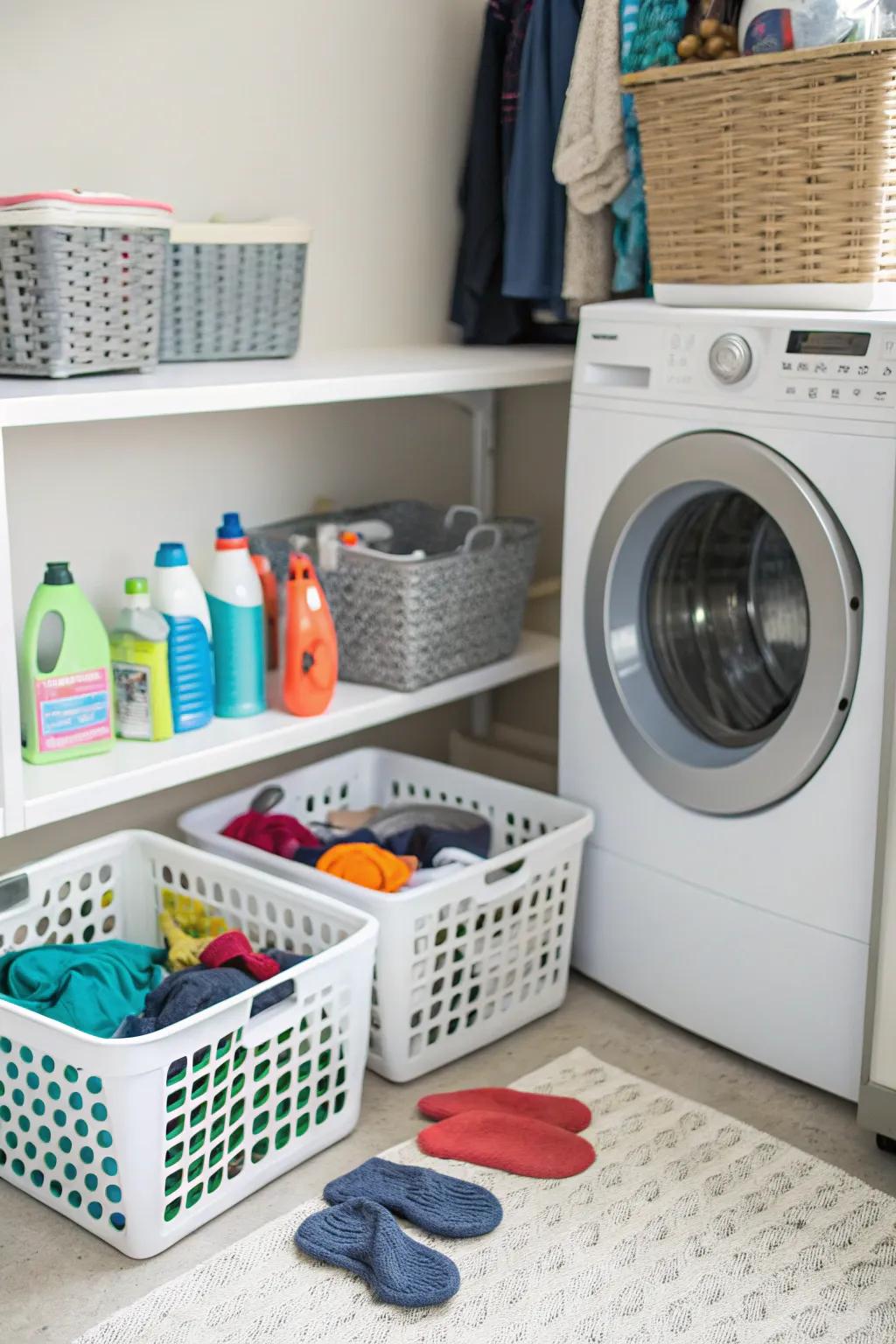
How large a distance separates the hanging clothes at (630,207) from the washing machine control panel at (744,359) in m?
0.26

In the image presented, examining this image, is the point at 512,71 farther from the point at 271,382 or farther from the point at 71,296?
the point at 71,296

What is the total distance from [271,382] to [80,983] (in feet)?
2.89

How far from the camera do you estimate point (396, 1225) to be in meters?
1.72

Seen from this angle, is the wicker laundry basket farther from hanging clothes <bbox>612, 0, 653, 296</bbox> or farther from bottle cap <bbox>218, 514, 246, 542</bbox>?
bottle cap <bbox>218, 514, 246, 542</bbox>

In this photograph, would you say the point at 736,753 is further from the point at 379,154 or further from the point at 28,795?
the point at 379,154

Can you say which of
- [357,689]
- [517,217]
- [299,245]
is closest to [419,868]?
[357,689]

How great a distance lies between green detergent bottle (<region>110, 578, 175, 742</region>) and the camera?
2.07 m

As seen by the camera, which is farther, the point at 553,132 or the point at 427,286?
the point at 427,286

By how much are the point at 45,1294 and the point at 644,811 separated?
1.11 meters

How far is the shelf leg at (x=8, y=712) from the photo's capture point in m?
1.73

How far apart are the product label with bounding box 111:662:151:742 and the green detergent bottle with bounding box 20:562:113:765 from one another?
0.06 metres

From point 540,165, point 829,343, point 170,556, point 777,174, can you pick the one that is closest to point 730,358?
point 829,343

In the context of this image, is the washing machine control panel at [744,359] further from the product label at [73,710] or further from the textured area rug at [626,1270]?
the textured area rug at [626,1270]

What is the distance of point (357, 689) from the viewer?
2.37m
